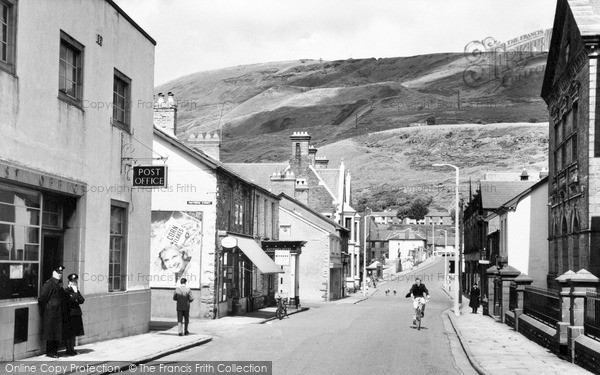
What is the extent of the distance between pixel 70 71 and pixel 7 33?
3.31 metres

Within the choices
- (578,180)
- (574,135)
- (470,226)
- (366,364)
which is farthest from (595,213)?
(470,226)

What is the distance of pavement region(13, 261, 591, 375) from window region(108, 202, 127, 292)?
1523 mm

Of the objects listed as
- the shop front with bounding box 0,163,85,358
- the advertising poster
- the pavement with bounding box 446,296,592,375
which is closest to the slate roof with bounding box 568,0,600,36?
the pavement with bounding box 446,296,592,375

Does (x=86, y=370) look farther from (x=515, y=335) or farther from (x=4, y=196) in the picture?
(x=515, y=335)

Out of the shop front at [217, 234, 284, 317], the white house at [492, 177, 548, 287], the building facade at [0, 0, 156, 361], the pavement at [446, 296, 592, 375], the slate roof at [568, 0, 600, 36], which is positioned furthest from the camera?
the white house at [492, 177, 548, 287]

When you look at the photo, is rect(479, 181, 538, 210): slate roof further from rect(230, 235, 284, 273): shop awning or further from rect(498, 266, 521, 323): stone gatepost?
rect(498, 266, 521, 323): stone gatepost

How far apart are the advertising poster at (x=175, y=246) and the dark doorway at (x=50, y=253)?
12714mm

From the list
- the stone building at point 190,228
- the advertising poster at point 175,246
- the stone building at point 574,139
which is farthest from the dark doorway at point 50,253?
the stone building at point 574,139

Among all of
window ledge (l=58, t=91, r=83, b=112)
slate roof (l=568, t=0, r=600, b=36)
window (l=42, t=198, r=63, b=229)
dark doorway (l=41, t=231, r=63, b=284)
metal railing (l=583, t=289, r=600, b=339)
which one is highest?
slate roof (l=568, t=0, r=600, b=36)

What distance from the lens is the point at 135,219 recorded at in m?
23.3

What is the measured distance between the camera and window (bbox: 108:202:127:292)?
71.3 ft

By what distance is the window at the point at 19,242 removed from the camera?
1588 cm

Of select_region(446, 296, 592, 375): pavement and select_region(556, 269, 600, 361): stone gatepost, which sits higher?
select_region(556, 269, 600, 361): stone gatepost

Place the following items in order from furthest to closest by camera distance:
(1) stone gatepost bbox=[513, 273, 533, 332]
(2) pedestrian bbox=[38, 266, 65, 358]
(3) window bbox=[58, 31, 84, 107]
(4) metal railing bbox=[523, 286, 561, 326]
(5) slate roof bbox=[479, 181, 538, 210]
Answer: (5) slate roof bbox=[479, 181, 538, 210], (1) stone gatepost bbox=[513, 273, 533, 332], (4) metal railing bbox=[523, 286, 561, 326], (3) window bbox=[58, 31, 84, 107], (2) pedestrian bbox=[38, 266, 65, 358]
